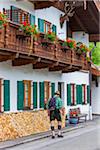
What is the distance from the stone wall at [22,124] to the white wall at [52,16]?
475cm

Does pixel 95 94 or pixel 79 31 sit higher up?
pixel 79 31

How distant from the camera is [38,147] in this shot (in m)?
15.1

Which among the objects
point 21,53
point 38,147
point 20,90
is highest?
point 21,53

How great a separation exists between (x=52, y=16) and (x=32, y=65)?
13.5ft

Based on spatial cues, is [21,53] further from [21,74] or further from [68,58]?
[68,58]

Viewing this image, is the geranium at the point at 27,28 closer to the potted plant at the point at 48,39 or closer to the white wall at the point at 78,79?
the potted plant at the point at 48,39

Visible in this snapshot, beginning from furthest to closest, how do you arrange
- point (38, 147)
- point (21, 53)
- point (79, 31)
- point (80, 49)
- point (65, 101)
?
point (79, 31)
point (65, 101)
point (80, 49)
point (21, 53)
point (38, 147)

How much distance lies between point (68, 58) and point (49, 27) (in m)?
1.88

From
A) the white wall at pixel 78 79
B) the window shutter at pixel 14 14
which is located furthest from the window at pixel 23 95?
the white wall at pixel 78 79

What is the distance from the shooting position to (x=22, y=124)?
18781mm

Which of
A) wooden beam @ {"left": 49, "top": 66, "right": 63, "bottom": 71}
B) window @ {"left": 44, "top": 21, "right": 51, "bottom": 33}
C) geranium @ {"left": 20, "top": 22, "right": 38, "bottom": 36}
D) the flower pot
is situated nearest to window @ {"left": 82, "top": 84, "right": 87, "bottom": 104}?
the flower pot

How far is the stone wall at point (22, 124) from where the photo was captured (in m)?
17.2

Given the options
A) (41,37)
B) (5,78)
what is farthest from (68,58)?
→ (5,78)

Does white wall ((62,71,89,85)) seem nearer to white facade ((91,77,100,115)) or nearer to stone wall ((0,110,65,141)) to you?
white facade ((91,77,100,115))
